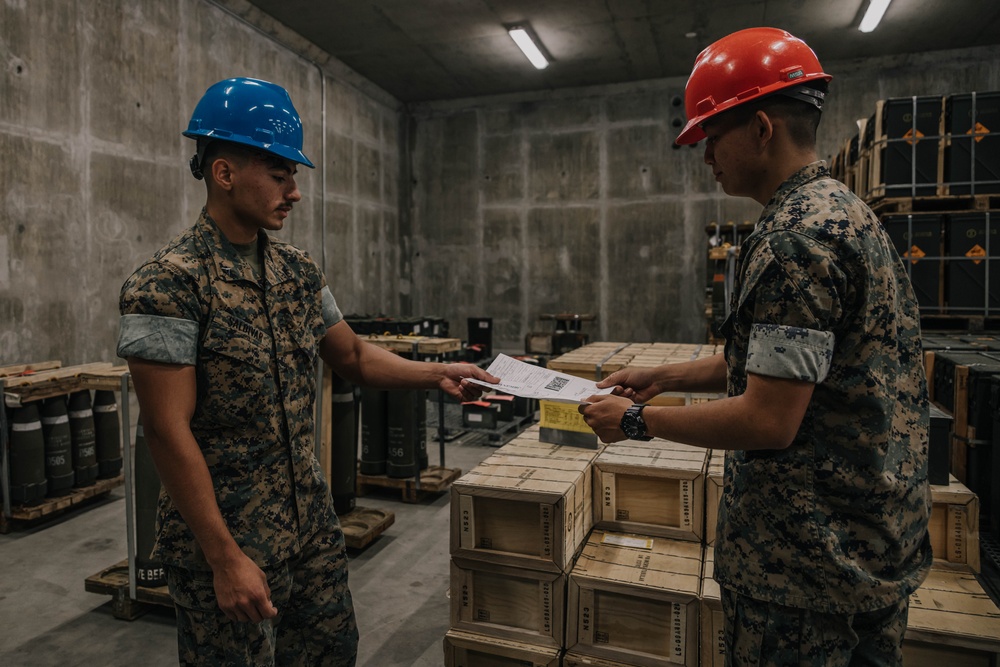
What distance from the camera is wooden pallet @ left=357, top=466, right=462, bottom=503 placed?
5.48 meters

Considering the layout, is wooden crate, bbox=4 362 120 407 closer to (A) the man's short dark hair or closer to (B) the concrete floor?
(B) the concrete floor

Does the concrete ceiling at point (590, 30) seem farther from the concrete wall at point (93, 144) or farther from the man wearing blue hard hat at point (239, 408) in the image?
the man wearing blue hard hat at point (239, 408)

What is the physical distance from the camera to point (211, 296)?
162 cm

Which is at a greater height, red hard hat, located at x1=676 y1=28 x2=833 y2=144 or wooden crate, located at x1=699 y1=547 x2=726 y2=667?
red hard hat, located at x1=676 y1=28 x2=833 y2=144

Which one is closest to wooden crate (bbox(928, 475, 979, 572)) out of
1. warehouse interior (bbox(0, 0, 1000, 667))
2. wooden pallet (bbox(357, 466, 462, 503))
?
warehouse interior (bbox(0, 0, 1000, 667))

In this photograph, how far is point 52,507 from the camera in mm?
4777

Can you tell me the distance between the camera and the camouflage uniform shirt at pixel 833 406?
1.30 m

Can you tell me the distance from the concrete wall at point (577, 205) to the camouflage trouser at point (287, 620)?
10099mm

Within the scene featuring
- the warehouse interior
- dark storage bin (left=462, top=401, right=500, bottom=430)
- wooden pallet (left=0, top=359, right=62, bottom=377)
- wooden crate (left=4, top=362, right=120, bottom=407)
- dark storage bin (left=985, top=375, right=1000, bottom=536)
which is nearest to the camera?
dark storage bin (left=985, top=375, right=1000, bottom=536)

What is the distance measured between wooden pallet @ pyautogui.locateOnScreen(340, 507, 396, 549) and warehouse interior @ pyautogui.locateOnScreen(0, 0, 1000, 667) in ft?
0.31

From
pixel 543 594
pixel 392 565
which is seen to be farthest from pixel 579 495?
pixel 392 565

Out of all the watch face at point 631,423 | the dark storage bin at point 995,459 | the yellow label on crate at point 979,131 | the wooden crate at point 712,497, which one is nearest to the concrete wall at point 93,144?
the wooden crate at point 712,497

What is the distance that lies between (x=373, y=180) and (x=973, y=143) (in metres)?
8.92

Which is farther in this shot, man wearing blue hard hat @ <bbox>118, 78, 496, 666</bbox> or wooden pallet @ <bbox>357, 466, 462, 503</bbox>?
wooden pallet @ <bbox>357, 466, 462, 503</bbox>
